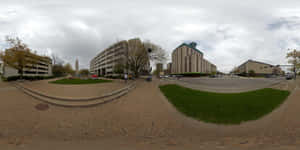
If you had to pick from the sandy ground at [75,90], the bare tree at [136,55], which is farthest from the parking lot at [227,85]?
the sandy ground at [75,90]

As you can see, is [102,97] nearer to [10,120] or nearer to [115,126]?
[115,126]

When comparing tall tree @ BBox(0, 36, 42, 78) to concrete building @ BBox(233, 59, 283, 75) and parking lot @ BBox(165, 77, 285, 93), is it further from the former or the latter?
concrete building @ BBox(233, 59, 283, 75)

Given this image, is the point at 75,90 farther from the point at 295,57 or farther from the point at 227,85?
the point at 295,57

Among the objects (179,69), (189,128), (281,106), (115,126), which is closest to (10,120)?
(115,126)

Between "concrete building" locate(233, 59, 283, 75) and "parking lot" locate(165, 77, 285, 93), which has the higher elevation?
"concrete building" locate(233, 59, 283, 75)

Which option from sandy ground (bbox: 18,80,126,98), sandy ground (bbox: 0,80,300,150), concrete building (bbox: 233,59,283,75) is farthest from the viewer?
concrete building (bbox: 233,59,283,75)

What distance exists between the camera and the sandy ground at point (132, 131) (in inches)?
128

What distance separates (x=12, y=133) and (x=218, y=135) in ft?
22.7

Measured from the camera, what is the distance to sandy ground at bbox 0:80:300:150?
3.25 meters

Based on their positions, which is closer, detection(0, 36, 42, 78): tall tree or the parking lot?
the parking lot

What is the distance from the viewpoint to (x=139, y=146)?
10.5ft

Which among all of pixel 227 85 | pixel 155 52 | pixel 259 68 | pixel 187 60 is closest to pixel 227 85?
pixel 227 85

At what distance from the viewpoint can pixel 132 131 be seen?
3.80m

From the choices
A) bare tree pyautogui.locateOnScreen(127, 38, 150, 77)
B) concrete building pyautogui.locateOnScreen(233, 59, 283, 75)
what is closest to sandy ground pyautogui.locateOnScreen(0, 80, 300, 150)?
bare tree pyautogui.locateOnScreen(127, 38, 150, 77)
